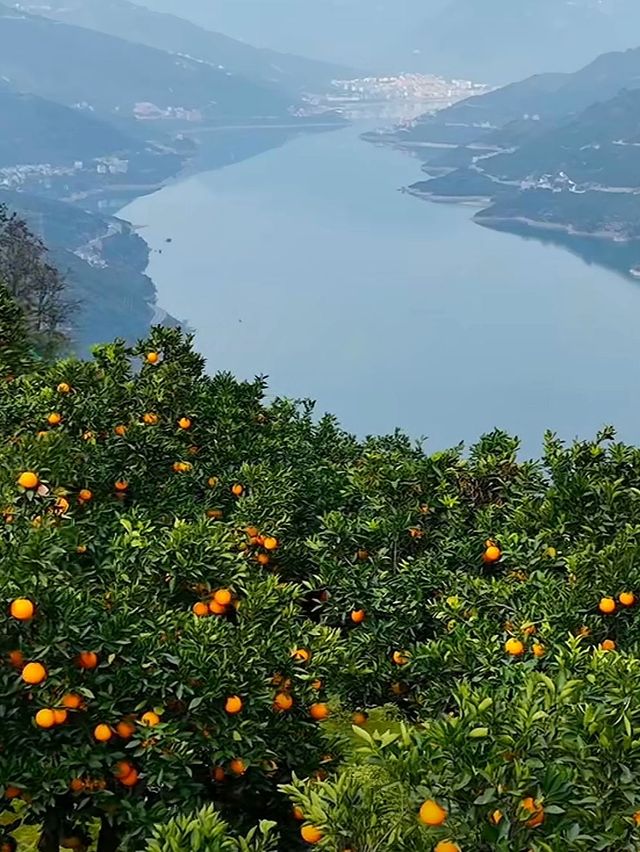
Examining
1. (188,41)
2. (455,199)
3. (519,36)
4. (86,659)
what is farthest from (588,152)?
(519,36)

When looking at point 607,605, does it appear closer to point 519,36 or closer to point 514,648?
point 514,648

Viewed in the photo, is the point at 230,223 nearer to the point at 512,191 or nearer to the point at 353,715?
the point at 512,191

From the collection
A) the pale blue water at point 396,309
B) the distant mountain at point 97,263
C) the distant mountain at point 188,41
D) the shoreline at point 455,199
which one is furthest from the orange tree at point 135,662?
the distant mountain at point 188,41

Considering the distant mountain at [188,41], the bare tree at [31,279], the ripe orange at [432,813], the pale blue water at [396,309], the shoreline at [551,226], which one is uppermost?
the distant mountain at [188,41]

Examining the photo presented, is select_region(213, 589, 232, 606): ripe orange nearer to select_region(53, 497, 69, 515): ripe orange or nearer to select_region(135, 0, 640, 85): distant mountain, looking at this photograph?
select_region(53, 497, 69, 515): ripe orange

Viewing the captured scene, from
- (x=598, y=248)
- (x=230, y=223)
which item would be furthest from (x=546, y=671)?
(x=230, y=223)

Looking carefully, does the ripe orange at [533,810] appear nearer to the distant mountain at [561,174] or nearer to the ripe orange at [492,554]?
the ripe orange at [492,554]
